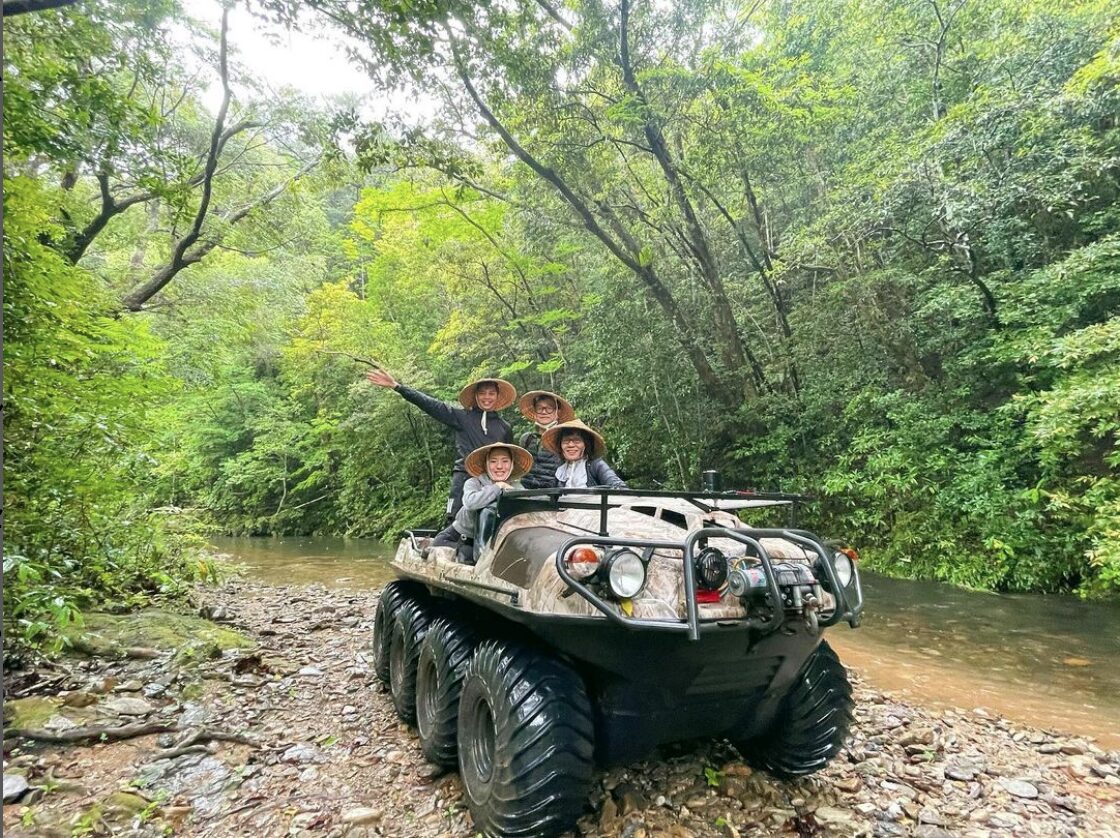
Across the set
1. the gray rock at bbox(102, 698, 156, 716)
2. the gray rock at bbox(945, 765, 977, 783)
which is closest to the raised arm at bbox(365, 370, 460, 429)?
the gray rock at bbox(102, 698, 156, 716)

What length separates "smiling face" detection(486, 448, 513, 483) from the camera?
13.6ft

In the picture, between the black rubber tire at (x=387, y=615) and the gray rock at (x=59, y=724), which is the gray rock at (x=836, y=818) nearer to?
the black rubber tire at (x=387, y=615)

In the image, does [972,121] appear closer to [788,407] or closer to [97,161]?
[788,407]

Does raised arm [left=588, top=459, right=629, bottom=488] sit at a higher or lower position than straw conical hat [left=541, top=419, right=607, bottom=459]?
lower

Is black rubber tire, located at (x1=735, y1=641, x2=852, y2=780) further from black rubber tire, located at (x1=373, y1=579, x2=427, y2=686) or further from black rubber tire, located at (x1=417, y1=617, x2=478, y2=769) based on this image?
black rubber tire, located at (x1=373, y1=579, x2=427, y2=686)

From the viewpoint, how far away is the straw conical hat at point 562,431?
15.5ft

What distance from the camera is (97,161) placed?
7336mm

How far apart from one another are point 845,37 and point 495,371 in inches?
425

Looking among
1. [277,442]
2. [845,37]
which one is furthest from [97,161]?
[277,442]

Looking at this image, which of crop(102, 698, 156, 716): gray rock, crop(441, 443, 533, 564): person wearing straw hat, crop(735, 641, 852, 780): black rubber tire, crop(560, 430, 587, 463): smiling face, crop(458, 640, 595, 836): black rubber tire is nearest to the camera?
crop(458, 640, 595, 836): black rubber tire

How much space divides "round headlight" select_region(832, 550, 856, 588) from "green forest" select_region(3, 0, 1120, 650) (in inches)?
169

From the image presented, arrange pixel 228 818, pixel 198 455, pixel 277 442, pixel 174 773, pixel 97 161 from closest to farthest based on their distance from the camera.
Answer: pixel 228 818
pixel 174 773
pixel 97 161
pixel 277 442
pixel 198 455

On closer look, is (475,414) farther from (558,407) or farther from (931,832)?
(931,832)

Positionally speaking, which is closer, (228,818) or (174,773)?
(228,818)
